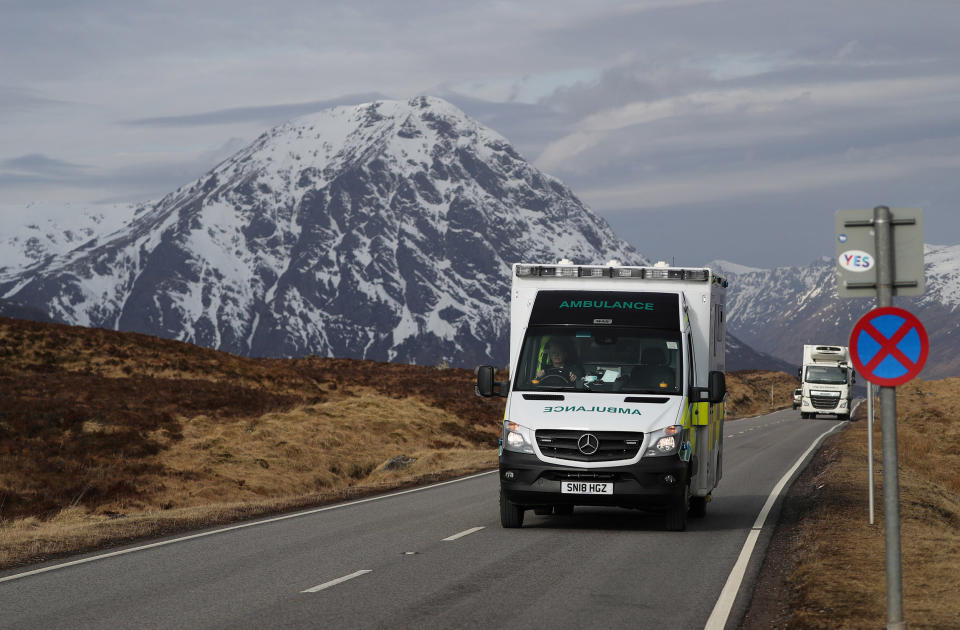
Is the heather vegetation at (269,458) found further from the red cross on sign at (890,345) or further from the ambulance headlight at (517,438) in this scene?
the ambulance headlight at (517,438)

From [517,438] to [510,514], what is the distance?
1313 mm

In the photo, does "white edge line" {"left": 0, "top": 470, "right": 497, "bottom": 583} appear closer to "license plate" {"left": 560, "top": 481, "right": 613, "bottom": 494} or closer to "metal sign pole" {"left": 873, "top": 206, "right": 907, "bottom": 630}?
"license plate" {"left": 560, "top": 481, "right": 613, "bottom": 494}

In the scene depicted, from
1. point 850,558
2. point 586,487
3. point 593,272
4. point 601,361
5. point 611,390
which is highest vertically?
point 593,272

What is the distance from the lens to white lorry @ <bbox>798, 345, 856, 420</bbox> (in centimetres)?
5966

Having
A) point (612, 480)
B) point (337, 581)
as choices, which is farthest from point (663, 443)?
point (337, 581)

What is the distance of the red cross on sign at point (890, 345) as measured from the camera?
8.05 metres

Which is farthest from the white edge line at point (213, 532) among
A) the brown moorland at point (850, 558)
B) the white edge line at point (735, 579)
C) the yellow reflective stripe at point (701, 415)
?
the brown moorland at point (850, 558)

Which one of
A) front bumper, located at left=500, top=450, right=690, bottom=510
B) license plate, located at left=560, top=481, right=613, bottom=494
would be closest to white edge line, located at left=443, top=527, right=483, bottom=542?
front bumper, located at left=500, top=450, right=690, bottom=510

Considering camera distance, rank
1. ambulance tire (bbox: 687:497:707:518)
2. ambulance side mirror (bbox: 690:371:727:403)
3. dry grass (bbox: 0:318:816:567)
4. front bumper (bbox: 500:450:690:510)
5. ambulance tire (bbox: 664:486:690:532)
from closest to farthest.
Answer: front bumper (bbox: 500:450:690:510), ambulance tire (bbox: 664:486:690:532), ambulance side mirror (bbox: 690:371:727:403), ambulance tire (bbox: 687:497:707:518), dry grass (bbox: 0:318:816:567)

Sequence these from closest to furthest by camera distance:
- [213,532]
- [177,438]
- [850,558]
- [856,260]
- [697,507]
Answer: [856,260] → [850,558] → [213,532] → [697,507] → [177,438]

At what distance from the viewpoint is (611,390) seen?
15250 millimetres

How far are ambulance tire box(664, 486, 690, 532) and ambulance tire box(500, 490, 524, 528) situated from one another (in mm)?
1926

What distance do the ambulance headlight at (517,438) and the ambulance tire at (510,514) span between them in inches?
36.6

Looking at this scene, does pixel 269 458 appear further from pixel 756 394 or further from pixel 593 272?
pixel 756 394
